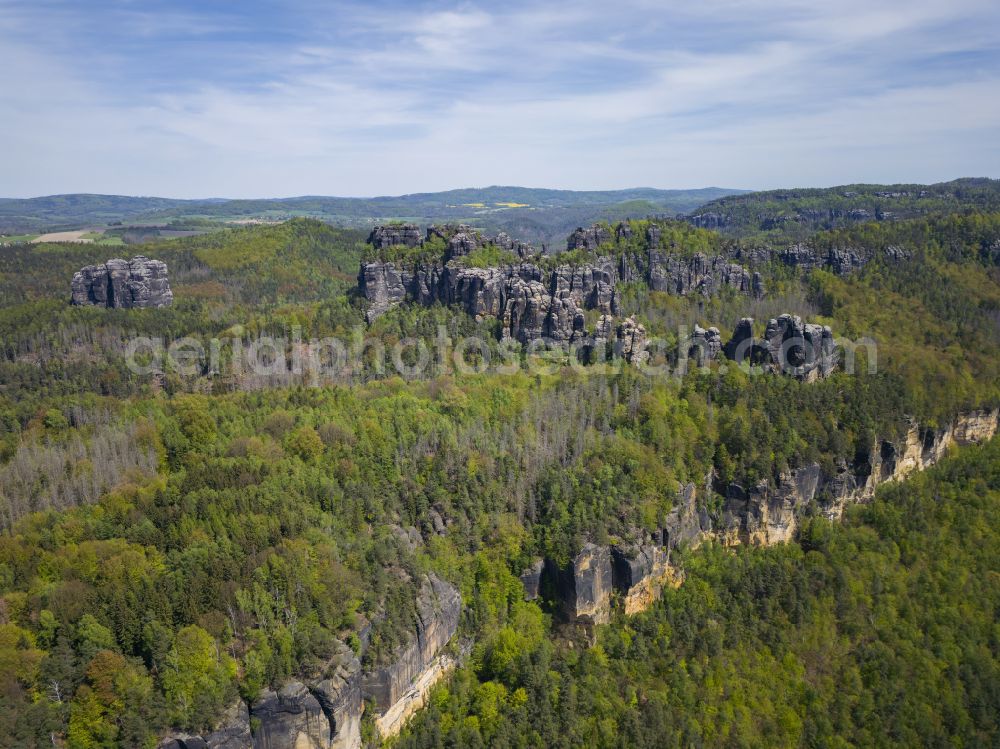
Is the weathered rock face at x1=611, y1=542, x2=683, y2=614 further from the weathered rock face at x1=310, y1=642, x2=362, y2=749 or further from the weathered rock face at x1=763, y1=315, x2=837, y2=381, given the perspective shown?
the weathered rock face at x1=763, y1=315, x2=837, y2=381

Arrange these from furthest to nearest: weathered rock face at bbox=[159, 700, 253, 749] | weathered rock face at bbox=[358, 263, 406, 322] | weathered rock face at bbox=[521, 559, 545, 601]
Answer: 1. weathered rock face at bbox=[358, 263, 406, 322]
2. weathered rock face at bbox=[521, 559, 545, 601]
3. weathered rock face at bbox=[159, 700, 253, 749]

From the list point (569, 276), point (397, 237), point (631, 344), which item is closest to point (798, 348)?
point (631, 344)

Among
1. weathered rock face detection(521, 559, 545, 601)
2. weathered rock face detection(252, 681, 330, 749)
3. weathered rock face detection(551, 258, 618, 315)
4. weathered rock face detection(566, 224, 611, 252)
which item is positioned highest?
weathered rock face detection(566, 224, 611, 252)

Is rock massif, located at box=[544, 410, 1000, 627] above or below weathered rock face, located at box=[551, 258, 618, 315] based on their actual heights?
below

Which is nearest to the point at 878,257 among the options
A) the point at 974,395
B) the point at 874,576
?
the point at 974,395

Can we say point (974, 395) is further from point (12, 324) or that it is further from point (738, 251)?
point (12, 324)

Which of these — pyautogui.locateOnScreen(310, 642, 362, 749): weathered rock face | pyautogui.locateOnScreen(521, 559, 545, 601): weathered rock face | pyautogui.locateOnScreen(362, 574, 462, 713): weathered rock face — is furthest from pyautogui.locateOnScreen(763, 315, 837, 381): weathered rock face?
pyautogui.locateOnScreen(310, 642, 362, 749): weathered rock face
